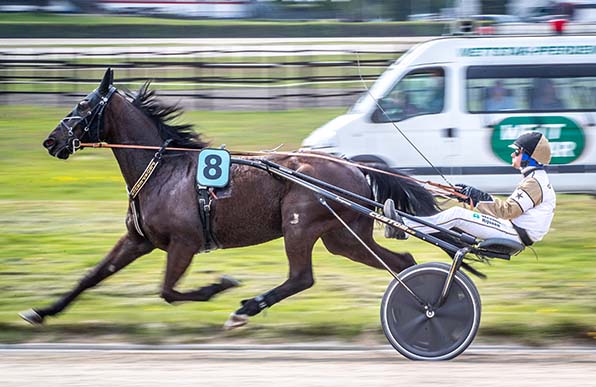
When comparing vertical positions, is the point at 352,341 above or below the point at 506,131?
below

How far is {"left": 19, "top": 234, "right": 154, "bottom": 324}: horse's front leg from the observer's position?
709cm

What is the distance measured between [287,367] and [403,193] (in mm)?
1562

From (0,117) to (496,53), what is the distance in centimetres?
1195

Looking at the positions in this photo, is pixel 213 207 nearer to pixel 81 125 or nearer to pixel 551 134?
pixel 81 125

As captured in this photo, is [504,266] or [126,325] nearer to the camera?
[126,325]

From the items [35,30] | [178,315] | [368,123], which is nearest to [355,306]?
[178,315]

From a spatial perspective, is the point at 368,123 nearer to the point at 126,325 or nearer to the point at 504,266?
the point at 504,266

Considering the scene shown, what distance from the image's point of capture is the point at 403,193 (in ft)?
23.2

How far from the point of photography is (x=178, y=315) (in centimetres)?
778

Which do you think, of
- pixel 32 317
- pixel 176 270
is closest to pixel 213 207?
pixel 176 270

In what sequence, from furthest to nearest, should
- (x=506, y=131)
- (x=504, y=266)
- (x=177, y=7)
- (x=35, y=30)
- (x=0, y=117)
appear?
(x=177, y=7), (x=35, y=30), (x=0, y=117), (x=506, y=131), (x=504, y=266)

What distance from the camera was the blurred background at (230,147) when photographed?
7.60m

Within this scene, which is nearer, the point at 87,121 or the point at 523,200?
the point at 523,200

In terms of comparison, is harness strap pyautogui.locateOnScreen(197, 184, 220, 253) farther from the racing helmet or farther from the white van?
the white van
